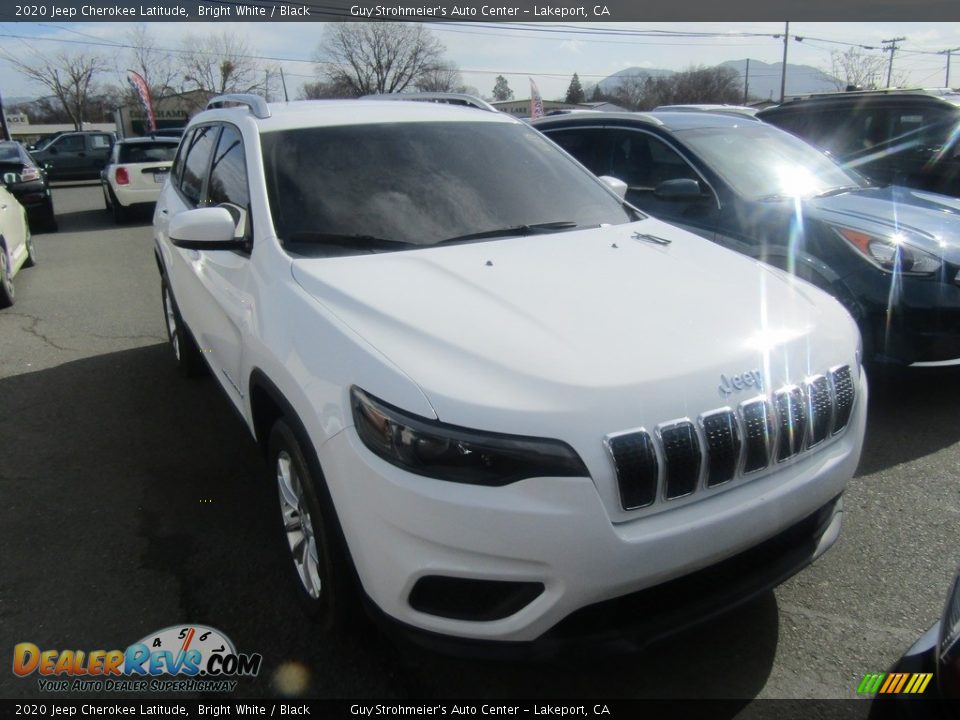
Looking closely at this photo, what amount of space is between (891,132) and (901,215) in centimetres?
456

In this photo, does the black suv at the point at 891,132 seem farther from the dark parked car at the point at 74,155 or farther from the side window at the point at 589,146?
the dark parked car at the point at 74,155

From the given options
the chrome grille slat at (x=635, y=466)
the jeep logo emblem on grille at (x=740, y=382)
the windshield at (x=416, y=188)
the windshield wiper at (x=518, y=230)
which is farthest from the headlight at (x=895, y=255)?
the chrome grille slat at (x=635, y=466)

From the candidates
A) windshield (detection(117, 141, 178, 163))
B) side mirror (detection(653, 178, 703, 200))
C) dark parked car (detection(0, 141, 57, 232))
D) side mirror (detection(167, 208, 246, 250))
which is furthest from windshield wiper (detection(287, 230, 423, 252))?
windshield (detection(117, 141, 178, 163))

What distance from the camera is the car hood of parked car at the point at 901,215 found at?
4230mm

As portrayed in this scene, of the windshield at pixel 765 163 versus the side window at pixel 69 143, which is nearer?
the windshield at pixel 765 163

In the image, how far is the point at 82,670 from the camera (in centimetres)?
245

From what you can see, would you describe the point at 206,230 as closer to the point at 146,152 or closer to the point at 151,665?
the point at 151,665

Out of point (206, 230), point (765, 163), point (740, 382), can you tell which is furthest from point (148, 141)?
point (740, 382)

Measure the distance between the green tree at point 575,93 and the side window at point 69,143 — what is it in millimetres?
74546

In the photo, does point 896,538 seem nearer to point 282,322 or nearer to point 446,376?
point 446,376

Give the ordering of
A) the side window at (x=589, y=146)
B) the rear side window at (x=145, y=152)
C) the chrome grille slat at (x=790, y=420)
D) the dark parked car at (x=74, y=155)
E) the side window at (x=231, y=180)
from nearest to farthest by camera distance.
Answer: the chrome grille slat at (x=790, y=420) → the side window at (x=231, y=180) → the side window at (x=589, y=146) → the rear side window at (x=145, y=152) → the dark parked car at (x=74, y=155)

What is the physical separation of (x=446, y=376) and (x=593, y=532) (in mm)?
559

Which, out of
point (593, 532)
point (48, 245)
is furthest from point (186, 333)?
point (48, 245)

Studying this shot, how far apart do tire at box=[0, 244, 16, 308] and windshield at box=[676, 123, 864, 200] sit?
21.7ft
